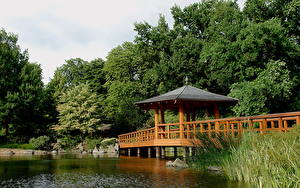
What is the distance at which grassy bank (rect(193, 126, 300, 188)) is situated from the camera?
5.67 m

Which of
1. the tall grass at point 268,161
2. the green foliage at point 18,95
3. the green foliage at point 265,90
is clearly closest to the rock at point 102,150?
the green foliage at point 18,95

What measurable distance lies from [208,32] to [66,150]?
646 inches

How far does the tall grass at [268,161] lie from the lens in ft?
18.5

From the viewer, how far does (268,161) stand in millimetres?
6309

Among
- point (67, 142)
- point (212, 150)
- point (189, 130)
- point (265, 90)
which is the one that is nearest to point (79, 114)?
point (67, 142)

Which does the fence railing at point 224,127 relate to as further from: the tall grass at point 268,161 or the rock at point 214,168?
the tall grass at point 268,161

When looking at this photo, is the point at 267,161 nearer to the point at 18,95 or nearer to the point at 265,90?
the point at 265,90

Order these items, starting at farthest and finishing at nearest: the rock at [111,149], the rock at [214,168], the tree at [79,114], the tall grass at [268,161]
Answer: the tree at [79,114] → the rock at [111,149] → the rock at [214,168] → the tall grass at [268,161]

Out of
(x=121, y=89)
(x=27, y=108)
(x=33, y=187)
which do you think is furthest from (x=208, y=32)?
(x=33, y=187)

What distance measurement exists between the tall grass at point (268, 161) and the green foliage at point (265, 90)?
10.1 m

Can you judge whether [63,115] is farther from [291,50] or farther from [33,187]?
[33,187]

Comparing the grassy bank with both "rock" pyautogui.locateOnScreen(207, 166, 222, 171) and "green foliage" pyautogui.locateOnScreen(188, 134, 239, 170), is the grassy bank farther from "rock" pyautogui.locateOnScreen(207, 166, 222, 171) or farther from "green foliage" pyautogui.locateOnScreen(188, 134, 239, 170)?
"rock" pyautogui.locateOnScreen(207, 166, 222, 171)

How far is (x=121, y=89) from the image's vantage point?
33.1 metres

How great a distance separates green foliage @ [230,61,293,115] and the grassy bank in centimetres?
926
